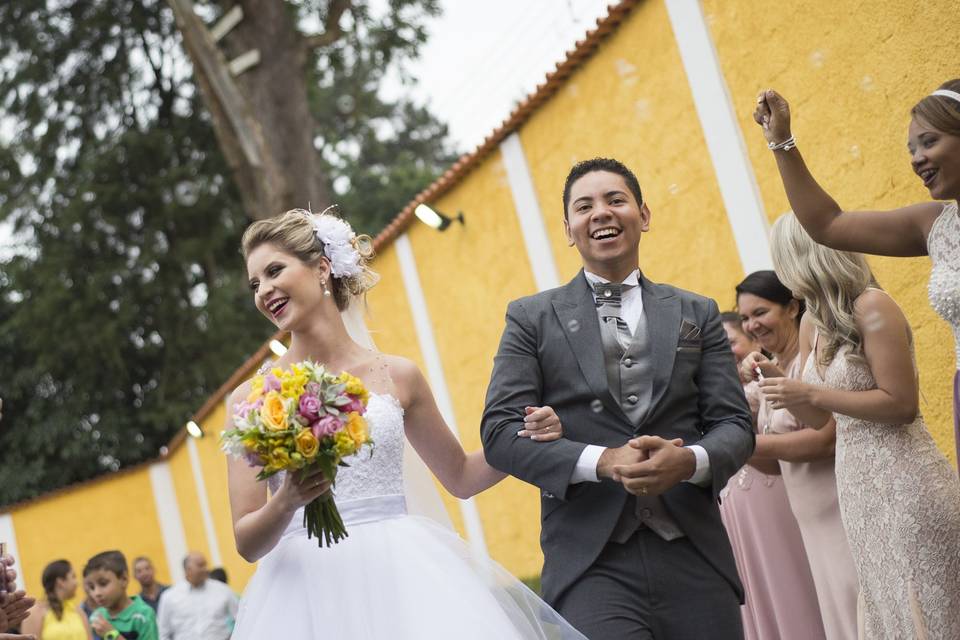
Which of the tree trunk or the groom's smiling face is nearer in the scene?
the groom's smiling face

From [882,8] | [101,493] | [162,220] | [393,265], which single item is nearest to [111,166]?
[162,220]

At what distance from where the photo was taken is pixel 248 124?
17641 mm

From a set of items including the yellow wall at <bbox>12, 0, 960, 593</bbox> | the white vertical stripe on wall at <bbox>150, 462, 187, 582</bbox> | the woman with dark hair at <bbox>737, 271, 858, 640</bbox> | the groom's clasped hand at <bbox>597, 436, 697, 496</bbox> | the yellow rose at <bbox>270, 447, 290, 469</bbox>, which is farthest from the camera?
the white vertical stripe on wall at <bbox>150, 462, 187, 582</bbox>

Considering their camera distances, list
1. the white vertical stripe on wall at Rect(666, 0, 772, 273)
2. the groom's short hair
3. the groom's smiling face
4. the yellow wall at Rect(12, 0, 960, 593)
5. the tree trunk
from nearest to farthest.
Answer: the groom's smiling face, the groom's short hair, the yellow wall at Rect(12, 0, 960, 593), the white vertical stripe on wall at Rect(666, 0, 772, 273), the tree trunk

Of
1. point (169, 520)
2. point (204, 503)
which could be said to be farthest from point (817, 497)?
point (169, 520)

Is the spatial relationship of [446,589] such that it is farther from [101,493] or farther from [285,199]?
Answer: [101,493]

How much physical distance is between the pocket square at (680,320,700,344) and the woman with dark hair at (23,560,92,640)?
7.42 metres

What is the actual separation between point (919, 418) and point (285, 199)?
1399cm

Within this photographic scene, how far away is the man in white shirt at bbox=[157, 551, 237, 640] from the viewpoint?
10016 mm

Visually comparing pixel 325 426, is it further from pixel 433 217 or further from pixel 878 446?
pixel 433 217

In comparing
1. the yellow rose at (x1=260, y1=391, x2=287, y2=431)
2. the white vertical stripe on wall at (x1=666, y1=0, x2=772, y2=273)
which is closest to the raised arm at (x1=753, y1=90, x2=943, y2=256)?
the yellow rose at (x1=260, y1=391, x2=287, y2=431)

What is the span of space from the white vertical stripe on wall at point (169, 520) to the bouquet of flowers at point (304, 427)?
20.0 meters

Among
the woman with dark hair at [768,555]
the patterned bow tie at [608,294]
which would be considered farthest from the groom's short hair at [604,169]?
the woman with dark hair at [768,555]

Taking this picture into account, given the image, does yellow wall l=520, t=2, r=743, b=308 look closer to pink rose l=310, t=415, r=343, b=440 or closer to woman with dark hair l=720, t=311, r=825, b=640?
woman with dark hair l=720, t=311, r=825, b=640
